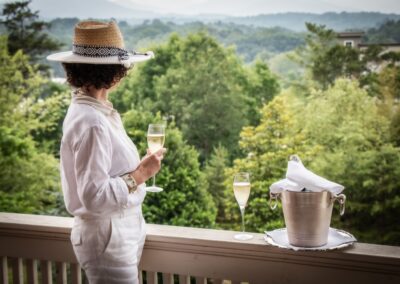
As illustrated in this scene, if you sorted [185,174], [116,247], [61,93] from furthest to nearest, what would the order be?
[61,93] < [185,174] < [116,247]

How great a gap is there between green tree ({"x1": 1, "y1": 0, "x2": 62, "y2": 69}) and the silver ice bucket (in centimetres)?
1433

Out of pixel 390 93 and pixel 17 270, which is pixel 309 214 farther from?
pixel 390 93

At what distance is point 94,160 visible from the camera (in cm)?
127

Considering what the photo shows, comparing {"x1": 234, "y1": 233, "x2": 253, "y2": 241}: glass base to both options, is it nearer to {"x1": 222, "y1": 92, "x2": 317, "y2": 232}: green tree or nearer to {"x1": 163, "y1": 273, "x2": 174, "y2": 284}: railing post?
{"x1": 163, "y1": 273, "x2": 174, "y2": 284}: railing post

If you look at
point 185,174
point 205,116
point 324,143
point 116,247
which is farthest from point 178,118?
point 116,247

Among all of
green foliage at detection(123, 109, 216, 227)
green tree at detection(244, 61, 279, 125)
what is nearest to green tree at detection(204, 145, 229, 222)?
green tree at detection(244, 61, 279, 125)

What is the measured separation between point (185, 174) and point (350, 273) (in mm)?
9285

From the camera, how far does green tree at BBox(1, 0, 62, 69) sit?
14586mm

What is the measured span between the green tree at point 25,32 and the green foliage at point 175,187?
495 centimetres

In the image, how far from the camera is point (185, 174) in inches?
419

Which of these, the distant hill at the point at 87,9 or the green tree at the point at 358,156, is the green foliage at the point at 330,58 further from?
the distant hill at the point at 87,9

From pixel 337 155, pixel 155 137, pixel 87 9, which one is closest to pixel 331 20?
pixel 337 155

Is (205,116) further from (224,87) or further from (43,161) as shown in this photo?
(43,161)

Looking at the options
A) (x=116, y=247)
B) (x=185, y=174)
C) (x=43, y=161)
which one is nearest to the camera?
(x=116, y=247)
